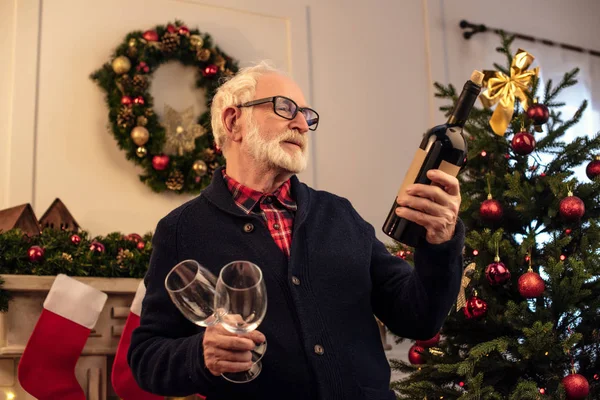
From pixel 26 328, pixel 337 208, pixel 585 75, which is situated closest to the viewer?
pixel 337 208

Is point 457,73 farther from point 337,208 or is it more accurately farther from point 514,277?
point 337,208

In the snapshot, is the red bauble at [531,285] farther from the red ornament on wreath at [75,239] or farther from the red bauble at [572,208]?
the red ornament on wreath at [75,239]

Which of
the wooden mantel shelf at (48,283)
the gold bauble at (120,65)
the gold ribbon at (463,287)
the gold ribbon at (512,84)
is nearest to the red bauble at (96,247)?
the wooden mantel shelf at (48,283)

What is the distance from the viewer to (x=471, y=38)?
4.64 meters

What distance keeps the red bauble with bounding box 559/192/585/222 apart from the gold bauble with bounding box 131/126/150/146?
1.84 meters

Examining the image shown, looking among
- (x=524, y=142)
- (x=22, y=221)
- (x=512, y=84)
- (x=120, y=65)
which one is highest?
(x=120, y=65)

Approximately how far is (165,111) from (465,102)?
245 centimetres

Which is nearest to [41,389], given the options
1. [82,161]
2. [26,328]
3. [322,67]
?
[26,328]

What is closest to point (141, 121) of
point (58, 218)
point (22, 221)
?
point (58, 218)

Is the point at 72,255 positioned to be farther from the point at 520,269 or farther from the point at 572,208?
the point at 572,208

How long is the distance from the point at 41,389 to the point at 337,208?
56.4 inches

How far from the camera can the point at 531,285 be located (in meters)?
2.34

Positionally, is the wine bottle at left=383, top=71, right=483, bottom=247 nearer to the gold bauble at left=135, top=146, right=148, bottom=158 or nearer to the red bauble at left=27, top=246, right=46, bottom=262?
the red bauble at left=27, top=246, right=46, bottom=262

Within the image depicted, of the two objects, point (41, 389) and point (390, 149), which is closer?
point (41, 389)
